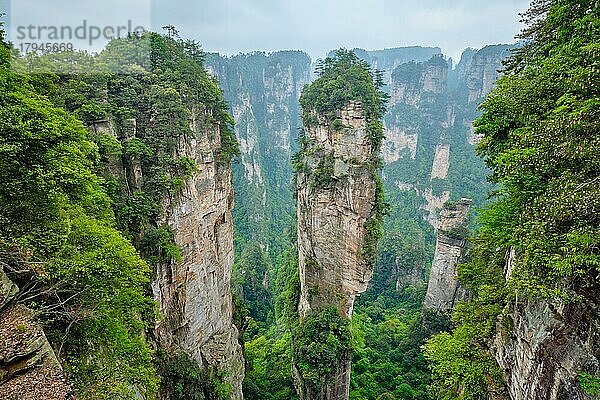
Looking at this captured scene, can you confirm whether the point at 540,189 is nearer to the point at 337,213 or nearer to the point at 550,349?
the point at 550,349

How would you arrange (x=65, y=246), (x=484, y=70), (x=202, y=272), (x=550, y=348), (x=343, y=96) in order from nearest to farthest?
(x=550, y=348) → (x=65, y=246) → (x=202, y=272) → (x=343, y=96) → (x=484, y=70)

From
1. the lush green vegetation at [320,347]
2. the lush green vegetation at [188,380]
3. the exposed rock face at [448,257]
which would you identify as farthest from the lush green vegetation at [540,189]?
the exposed rock face at [448,257]

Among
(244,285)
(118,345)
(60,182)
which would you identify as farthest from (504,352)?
(244,285)

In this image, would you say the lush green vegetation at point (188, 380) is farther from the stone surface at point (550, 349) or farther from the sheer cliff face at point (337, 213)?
the stone surface at point (550, 349)

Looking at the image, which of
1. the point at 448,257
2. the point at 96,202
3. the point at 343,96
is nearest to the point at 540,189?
the point at 96,202

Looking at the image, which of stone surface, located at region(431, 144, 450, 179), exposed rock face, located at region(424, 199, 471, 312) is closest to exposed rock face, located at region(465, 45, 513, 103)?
stone surface, located at region(431, 144, 450, 179)
